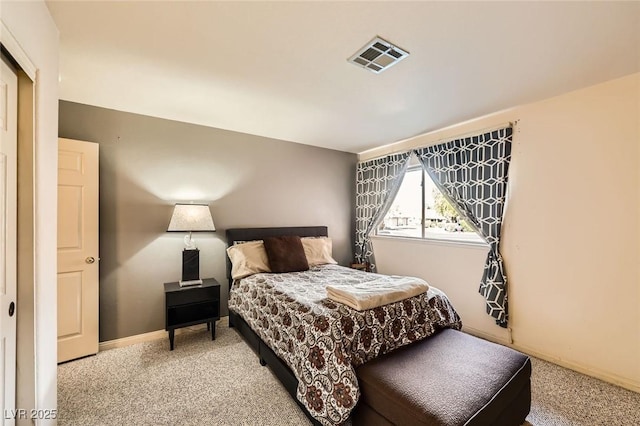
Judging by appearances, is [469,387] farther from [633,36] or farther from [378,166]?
[378,166]

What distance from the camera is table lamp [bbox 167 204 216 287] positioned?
114 inches

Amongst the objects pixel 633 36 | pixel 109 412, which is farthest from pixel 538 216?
pixel 109 412

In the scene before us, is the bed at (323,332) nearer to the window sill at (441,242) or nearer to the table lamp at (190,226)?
the table lamp at (190,226)

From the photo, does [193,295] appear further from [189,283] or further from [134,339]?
[134,339]

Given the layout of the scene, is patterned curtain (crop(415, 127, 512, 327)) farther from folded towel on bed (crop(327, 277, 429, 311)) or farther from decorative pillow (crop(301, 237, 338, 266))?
decorative pillow (crop(301, 237, 338, 266))

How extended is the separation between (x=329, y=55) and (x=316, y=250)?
2446 millimetres

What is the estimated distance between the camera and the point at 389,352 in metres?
1.85

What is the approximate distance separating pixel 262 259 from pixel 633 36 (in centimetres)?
354

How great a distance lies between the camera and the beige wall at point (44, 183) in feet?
4.41

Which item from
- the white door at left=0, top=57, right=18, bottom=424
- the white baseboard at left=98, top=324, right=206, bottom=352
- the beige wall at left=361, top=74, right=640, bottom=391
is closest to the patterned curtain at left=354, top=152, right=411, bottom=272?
the beige wall at left=361, top=74, right=640, bottom=391

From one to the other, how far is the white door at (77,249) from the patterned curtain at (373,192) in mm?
3477

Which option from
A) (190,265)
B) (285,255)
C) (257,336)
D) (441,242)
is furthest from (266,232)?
(441,242)

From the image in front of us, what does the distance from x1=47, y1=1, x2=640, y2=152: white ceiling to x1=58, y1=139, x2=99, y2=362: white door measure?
65 centimetres

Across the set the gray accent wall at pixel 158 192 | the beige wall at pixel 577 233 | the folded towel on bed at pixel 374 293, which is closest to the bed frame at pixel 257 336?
the gray accent wall at pixel 158 192
